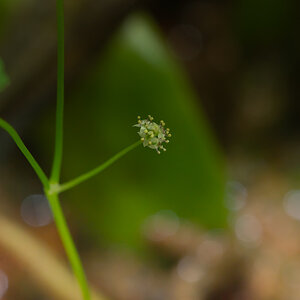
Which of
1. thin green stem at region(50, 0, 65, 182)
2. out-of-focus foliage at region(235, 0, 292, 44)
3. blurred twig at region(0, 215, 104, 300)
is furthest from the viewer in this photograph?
out-of-focus foliage at region(235, 0, 292, 44)

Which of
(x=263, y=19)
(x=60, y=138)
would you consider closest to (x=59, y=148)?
(x=60, y=138)

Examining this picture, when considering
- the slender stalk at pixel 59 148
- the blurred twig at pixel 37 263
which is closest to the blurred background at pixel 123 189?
the blurred twig at pixel 37 263

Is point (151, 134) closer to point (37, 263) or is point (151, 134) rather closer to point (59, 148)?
point (59, 148)

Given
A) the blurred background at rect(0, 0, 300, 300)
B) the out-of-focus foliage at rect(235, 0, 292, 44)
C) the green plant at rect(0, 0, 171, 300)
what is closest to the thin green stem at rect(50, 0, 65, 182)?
the green plant at rect(0, 0, 171, 300)

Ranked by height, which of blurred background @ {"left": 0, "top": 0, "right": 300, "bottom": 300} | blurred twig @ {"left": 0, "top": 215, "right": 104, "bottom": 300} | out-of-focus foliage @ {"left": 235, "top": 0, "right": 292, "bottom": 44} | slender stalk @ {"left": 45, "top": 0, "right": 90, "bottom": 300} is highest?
out-of-focus foliage @ {"left": 235, "top": 0, "right": 292, "bottom": 44}

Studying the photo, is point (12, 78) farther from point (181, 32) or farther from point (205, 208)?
point (181, 32)

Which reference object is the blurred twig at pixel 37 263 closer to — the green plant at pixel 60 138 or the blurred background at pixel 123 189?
the blurred background at pixel 123 189

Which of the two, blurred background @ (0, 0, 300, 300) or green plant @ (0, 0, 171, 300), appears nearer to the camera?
green plant @ (0, 0, 171, 300)

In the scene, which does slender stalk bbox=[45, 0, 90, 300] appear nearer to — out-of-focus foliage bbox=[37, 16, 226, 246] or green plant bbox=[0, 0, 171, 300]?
green plant bbox=[0, 0, 171, 300]
